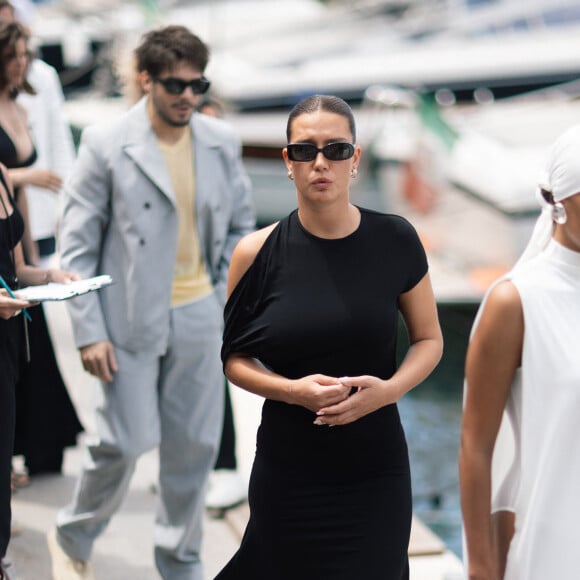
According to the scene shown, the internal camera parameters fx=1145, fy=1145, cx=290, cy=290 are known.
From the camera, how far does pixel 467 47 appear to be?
15.4 meters

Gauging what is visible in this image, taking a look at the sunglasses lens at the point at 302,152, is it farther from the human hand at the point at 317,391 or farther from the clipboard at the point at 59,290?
the clipboard at the point at 59,290

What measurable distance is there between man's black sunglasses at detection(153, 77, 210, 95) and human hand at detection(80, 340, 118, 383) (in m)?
0.86

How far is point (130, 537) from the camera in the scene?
4.50 metres

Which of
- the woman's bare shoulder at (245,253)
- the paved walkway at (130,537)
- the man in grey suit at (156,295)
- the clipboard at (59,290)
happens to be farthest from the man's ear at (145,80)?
the paved walkway at (130,537)

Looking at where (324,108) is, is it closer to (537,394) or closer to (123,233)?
(537,394)

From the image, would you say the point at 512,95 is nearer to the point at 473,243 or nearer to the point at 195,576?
the point at 473,243

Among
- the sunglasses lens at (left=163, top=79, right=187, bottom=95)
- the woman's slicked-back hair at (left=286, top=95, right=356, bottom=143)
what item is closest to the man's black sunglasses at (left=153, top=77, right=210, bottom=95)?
the sunglasses lens at (left=163, top=79, right=187, bottom=95)

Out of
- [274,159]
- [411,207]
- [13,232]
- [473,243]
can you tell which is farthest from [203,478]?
[274,159]

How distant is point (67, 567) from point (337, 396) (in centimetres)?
182

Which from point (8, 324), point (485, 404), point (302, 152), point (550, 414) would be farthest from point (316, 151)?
point (8, 324)

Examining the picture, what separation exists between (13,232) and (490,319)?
1479mm

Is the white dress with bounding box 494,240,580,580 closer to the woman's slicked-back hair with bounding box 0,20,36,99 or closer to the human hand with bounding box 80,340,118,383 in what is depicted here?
the human hand with bounding box 80,340,118,383

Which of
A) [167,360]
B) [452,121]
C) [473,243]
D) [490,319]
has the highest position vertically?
[490,319]

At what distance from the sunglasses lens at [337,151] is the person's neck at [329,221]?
12 cm
